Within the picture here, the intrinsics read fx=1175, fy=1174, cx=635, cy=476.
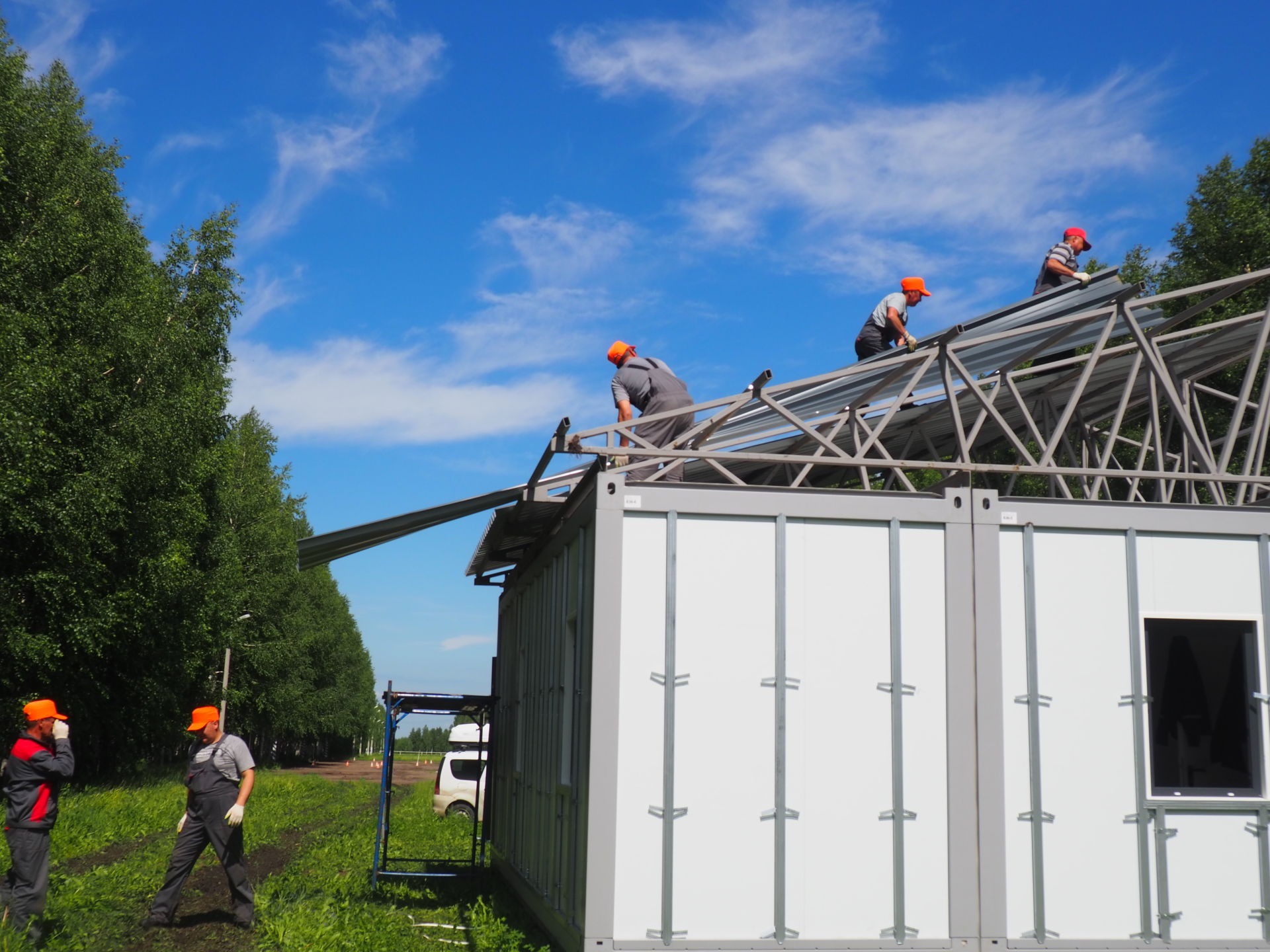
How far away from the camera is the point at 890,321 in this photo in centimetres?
1152

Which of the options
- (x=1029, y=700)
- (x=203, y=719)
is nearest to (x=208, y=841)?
(x=203, y=719)

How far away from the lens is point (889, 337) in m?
11.8

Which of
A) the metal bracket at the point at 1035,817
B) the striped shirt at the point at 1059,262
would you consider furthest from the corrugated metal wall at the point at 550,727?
the striped shirt at the point at 1059,262

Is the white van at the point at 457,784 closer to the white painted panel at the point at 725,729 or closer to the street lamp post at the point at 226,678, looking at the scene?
the white painted panel at the point at 725,729

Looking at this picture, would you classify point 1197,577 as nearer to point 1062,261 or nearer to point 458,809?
point 1062,261

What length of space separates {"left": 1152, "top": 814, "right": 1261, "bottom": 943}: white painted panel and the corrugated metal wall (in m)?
3.78

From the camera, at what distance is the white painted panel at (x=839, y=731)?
719 cm

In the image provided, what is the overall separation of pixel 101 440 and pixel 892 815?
65.9 ft

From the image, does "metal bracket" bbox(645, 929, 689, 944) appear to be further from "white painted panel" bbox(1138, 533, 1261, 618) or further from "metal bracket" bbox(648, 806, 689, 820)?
"white painted panel" bbox(1138, 533, 1261, 618)

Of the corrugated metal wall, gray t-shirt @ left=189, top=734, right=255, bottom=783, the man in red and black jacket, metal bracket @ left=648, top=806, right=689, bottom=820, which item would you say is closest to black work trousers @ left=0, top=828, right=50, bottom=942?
the man in red and black jacket

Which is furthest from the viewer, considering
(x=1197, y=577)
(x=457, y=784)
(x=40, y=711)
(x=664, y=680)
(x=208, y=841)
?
(x=457, y=784)

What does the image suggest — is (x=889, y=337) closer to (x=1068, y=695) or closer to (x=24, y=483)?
(x=1068, y=695)

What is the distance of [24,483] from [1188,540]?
17834 millimetres

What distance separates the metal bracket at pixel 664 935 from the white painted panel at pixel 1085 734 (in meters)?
2.23
